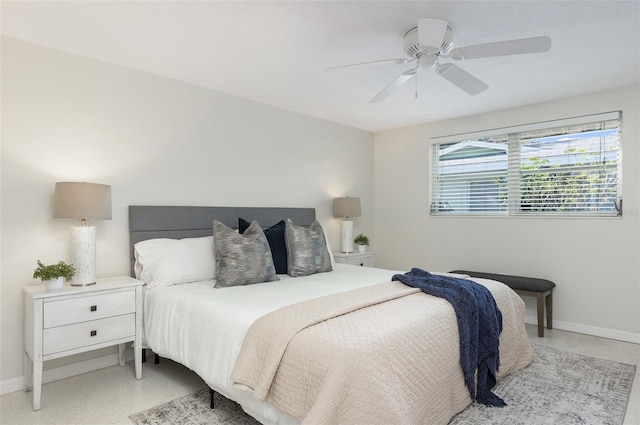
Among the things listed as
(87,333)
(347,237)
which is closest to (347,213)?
(347,237)

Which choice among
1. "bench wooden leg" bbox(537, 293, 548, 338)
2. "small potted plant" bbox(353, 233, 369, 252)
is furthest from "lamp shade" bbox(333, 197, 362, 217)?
"bench wooden leg" bbox(537, 293, 548, 338)

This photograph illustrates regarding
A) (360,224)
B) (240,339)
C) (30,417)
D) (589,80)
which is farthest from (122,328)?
(589,80)

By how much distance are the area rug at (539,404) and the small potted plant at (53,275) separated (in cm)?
97

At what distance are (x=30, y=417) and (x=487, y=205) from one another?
15.0 feet

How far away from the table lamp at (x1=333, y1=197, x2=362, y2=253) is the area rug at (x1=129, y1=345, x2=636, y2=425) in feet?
7.97

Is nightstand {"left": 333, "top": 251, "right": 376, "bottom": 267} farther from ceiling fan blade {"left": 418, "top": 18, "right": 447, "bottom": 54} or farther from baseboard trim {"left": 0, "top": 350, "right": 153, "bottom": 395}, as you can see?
ceiling fan blade {"left": 418, "top": 18, "right": 447, "bottom": 54}

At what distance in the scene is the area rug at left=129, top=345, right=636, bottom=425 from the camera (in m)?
2.19

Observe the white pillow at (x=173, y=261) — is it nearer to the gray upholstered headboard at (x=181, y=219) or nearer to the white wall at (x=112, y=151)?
the gray upholstered headboard at (x=181, y=219)

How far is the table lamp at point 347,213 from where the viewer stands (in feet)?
15.7

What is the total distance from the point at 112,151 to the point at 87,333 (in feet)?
4.62

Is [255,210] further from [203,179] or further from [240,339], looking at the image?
[240,339]

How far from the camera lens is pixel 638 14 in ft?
7.39

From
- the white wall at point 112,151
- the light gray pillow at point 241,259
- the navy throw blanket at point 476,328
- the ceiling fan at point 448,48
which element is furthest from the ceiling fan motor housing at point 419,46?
the white wall at point 112,151

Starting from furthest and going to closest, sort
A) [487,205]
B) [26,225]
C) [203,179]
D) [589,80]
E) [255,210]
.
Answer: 1. [487,205]
2. [255,210]
3. [203,179]
4. [589,80]
5. [26,225]
